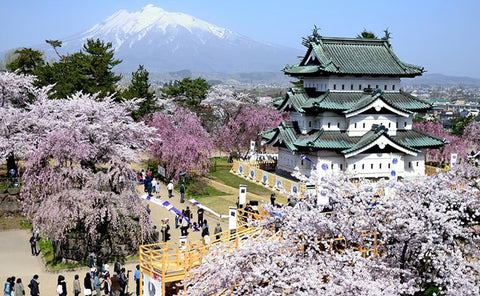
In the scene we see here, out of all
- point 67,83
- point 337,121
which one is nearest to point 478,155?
point 337,121

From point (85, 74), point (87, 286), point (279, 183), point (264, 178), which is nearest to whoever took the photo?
point (87, 286)

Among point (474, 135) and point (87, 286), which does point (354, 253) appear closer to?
point (87, 286)

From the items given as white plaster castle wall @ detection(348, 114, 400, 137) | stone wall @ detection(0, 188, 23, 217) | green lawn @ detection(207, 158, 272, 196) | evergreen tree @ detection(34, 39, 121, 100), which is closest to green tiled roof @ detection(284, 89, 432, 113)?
white plaster castle wall @ detection(348, 114, 400, 137)

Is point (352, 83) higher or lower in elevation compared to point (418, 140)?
higher

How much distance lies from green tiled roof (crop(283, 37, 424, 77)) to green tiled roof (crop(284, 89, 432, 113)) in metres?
1.59

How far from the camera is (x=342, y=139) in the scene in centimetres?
4006

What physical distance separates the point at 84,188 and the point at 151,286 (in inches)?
446

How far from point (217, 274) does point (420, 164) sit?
102 feet

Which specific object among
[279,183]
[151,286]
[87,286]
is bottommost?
[87,286]

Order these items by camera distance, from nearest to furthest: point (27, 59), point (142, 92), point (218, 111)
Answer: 1. point (142, 92)
2. point (27, 59)
3. point (218, 111)

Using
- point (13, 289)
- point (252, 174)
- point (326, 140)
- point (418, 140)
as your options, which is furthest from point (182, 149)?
point (13, 289)

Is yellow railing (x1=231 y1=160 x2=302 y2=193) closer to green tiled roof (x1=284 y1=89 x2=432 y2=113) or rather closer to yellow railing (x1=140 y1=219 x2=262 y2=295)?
green tiled roof (x1=284 y1=89 x2=432 y2=113)

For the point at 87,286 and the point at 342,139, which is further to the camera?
the point at 342,139

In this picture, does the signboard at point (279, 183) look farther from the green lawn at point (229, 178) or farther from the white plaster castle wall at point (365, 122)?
the white plaster castle wall at point (365, 122)
